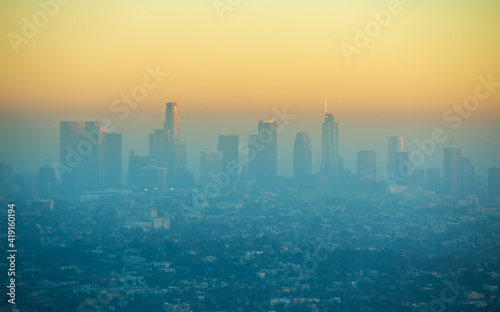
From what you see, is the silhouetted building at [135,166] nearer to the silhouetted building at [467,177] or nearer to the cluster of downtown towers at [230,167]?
the cluster of downtown towers at [230,167]

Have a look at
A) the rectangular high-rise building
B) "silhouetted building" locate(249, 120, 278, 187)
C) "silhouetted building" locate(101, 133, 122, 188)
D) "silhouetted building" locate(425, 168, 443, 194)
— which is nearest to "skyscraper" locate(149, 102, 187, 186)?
"silhouetted building" locate(101, 133, 122, 188)

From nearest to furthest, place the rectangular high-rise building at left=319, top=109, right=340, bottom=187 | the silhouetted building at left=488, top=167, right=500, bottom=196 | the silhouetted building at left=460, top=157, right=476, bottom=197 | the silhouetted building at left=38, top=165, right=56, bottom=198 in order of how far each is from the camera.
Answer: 1. the silhouetted building at left=38, top=165, right=56, bottom=198
2. the silhouetted building at left=488, top=167, right=500, bottom=196
3. the silhouetted building at left=460, top=157, right=476, bottom=197
4. the rectangular high-rise building at left=319, top=109, right=340, bottom=187

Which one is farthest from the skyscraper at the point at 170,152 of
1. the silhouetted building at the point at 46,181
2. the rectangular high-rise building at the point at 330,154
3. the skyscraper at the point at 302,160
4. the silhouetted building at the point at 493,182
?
the silhouetted building at the point at 493,182

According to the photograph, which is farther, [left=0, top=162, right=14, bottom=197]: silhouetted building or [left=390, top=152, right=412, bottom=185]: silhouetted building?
[left=390, top=152, right=412, bottom=185]: silhouetted building

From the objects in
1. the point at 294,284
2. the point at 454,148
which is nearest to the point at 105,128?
the point at 454,148

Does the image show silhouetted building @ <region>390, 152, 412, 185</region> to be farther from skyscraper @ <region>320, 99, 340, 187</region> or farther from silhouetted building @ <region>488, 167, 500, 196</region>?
silhouetted building @ <region>488, 167, 500, 196</region>

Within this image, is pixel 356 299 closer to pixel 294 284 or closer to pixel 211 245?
pixel 294 284
